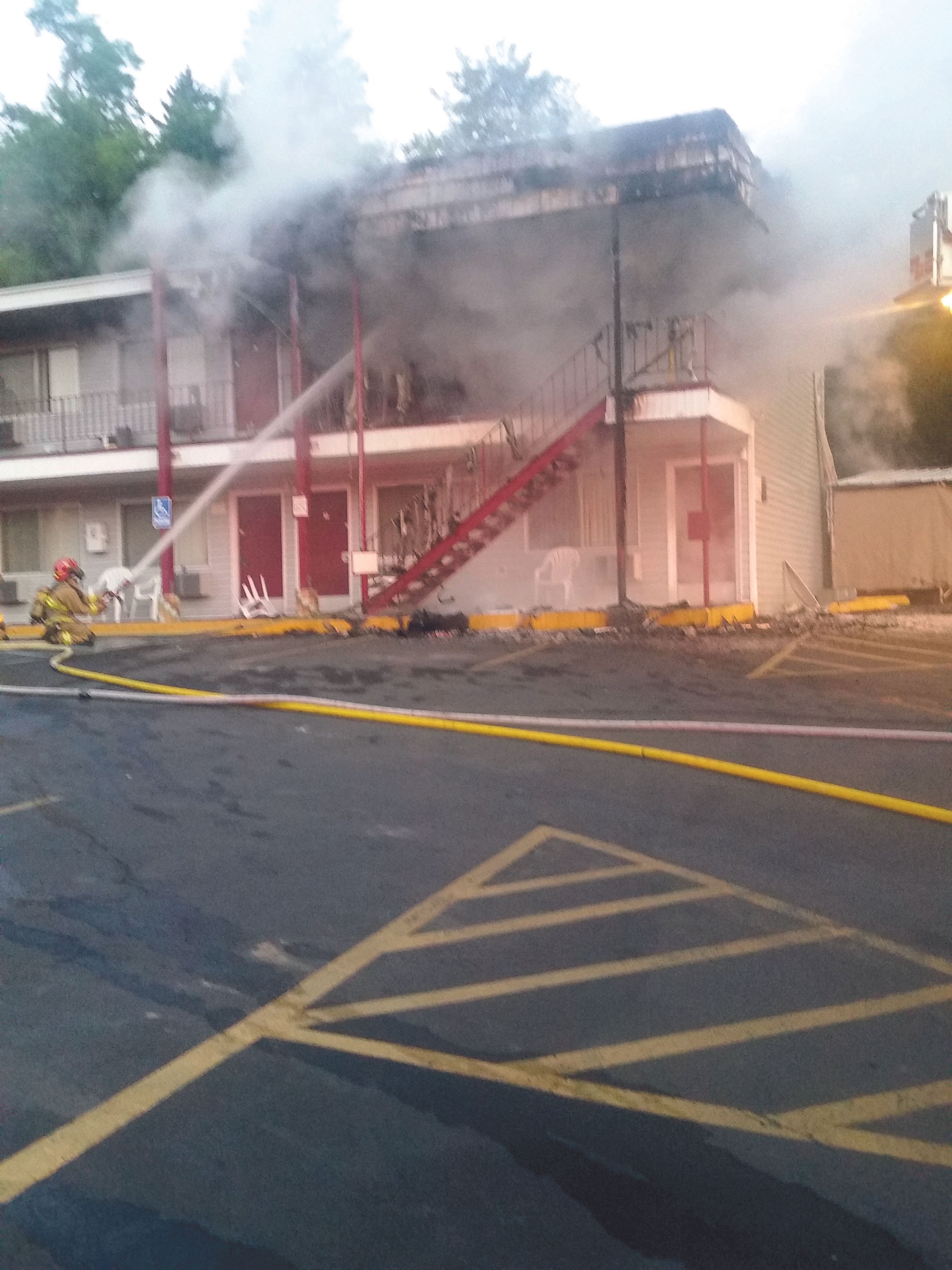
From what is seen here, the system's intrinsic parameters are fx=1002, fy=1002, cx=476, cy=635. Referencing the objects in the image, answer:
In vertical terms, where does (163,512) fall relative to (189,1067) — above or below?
above

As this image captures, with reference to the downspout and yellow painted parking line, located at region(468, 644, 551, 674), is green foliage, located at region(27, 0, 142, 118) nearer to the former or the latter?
the downspout

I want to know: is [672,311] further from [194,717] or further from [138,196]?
[194,717]

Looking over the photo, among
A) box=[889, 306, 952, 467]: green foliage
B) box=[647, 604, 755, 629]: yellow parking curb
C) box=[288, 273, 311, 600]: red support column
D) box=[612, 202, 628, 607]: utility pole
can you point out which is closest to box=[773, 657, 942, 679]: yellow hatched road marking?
box=[647, 604, 755, 629]: yellow parking curb

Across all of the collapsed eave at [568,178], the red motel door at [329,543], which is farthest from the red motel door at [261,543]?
the collapsed eave at [568,178]

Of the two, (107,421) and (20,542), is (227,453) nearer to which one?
(107,421)

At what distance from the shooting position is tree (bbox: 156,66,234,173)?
90.6ft

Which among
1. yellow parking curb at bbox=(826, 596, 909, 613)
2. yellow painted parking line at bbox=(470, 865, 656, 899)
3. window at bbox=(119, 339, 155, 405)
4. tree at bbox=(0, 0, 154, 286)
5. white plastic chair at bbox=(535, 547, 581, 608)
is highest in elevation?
tree at bbox=(0, 0, 154, 286)

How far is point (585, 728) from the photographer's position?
607 centimetres

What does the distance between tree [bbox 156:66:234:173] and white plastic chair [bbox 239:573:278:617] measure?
50.2ft

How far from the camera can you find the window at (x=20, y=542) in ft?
59.1

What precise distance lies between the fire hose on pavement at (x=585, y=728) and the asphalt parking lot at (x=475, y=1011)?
84mm

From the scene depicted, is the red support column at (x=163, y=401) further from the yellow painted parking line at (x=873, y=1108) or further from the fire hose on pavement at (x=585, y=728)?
the yellow painted parking line at (x=873, y=1108)

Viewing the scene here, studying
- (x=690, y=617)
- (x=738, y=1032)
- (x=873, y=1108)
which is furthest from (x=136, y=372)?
(x=873, y=1108)

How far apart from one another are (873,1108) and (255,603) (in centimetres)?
1480
